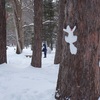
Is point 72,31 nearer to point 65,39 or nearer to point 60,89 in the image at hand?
point 65,39

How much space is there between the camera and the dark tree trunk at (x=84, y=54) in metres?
5.30

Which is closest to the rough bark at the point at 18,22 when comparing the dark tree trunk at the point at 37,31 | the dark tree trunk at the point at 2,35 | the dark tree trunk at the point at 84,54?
the dark tree trunk at the point at 37,31

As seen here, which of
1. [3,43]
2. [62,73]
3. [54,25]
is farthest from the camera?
[54,25]

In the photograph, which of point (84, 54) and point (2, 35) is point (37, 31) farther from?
point (84, 54)

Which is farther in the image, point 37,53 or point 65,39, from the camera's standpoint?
point 37,53

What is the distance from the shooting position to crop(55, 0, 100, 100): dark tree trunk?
209 inches

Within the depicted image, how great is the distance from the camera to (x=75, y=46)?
17.9 feet

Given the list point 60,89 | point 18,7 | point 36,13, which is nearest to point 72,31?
point 60,89

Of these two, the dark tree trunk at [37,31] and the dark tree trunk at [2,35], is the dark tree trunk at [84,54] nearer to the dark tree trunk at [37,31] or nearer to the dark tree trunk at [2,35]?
the dark tree trunk at [2,35]

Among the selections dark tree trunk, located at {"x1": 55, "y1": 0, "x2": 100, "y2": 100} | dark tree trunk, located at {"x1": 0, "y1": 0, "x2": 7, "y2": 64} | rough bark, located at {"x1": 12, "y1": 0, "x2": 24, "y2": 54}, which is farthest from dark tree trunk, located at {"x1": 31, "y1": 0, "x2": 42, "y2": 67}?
rough bark, located at {"x1": 12, "y1": 0, "x2": 24, "y2": 54}

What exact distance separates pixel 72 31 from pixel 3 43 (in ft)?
21.9

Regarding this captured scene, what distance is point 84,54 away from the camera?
17.6ft

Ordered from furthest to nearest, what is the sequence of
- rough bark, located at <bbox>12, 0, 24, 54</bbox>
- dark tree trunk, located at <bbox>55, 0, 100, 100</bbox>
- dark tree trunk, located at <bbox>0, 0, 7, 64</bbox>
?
rough bark, located at <bbox>12, 0, 24, 54</bbox>, dark tree trunk, located at <bbox>0, 0, 7, 64</bbox>, dark tree trunk, located at <bbox>55, 0, 100, 100</bbox>

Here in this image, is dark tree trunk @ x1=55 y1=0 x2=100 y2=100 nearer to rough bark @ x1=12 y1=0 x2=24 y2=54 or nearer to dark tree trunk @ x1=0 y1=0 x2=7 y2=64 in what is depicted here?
dark tree trunk @ x1=0 y1=0 x2=7 y2=64
